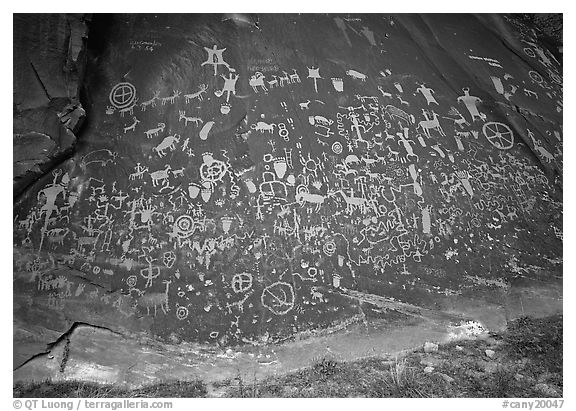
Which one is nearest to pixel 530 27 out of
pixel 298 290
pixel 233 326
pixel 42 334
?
pixel 298 290

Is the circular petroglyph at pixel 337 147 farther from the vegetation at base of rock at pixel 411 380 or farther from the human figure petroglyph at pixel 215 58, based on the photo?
the vegetation at base of rock at pixel 411 380

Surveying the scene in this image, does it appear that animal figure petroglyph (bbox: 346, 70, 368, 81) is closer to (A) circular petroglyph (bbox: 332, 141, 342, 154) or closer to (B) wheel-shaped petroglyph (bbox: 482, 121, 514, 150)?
(A) circular petroglyph (bbox: 332, 141, 342, 154)

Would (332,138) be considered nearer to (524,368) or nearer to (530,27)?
(524,368)

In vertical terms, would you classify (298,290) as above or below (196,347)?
above

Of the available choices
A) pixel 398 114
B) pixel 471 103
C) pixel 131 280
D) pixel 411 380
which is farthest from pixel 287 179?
pixel 471 103

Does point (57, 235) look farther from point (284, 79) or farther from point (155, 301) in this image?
point (284, 79)

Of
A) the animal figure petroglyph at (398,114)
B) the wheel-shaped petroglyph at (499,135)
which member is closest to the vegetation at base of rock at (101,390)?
the animal figure petroglyph at (398,114)

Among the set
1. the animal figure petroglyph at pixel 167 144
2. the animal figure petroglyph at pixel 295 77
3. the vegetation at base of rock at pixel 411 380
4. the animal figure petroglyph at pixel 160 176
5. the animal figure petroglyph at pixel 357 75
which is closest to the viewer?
the vegetation at base of rock at pixel 411 380
